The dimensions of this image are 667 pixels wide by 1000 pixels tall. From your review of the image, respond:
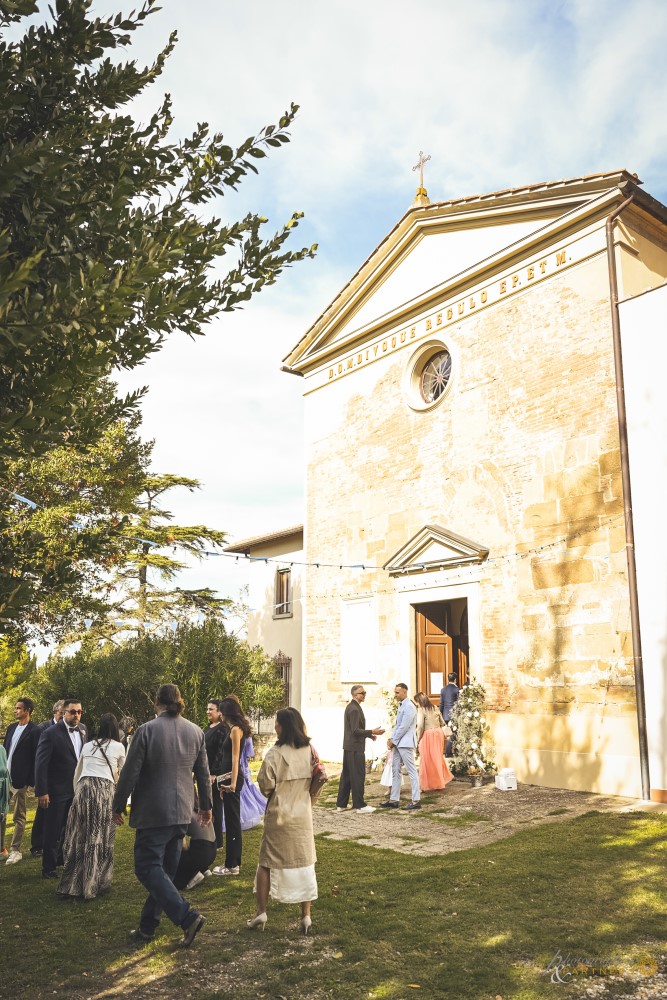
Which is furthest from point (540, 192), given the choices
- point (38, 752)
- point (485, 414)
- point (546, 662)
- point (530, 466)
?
point (38, 752)

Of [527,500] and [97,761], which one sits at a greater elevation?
[527,500]

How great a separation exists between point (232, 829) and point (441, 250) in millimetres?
11095

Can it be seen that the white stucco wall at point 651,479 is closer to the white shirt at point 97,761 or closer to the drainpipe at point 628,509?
the drainpipe at point 628,509

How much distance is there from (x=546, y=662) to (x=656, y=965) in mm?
6610

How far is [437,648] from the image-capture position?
1429 cm

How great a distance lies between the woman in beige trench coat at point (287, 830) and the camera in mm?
5520

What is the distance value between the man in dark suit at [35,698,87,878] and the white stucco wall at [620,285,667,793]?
22.8ft

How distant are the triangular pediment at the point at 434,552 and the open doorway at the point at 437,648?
0.79 metres

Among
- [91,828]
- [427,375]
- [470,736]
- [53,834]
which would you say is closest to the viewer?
[91,828]

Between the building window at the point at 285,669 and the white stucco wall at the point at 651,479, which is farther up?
the white stucco wall at the point at 651,479

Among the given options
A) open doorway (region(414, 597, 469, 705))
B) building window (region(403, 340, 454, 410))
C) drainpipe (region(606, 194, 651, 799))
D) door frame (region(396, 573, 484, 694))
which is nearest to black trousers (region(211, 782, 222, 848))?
drainpipe (region(606, 194, 651, 799))

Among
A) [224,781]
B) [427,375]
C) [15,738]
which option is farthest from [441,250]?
[15,738]

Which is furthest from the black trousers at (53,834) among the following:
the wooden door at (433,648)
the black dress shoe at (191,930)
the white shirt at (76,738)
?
the wooden door at (433,648)

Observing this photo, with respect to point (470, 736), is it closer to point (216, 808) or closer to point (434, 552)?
point (434, 552)
